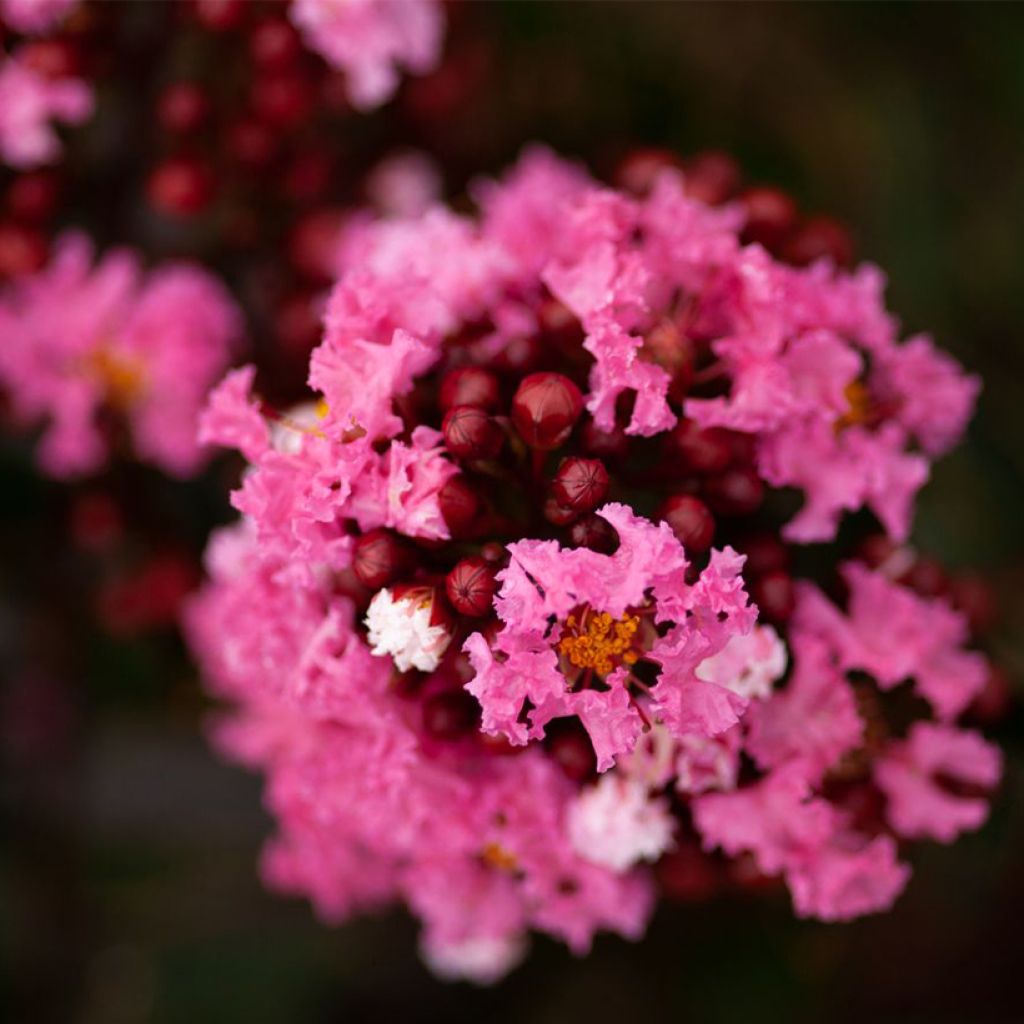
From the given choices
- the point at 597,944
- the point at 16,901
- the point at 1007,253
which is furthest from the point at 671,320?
the point at 16,901

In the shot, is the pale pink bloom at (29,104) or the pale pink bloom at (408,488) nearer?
the pale pink bloom at (408,488)

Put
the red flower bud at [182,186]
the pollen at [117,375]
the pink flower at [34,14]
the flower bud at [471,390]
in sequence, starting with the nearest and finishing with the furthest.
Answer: the flower bud at [471,390]
the pink flower at [34,14]
the red flower bud at [182,186]
the pollen at [117,375]

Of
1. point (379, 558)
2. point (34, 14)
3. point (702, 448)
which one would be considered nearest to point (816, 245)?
point (702, 448)

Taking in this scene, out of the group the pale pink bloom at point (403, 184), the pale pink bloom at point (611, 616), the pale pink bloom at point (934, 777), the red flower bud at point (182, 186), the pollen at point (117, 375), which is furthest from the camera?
the pale pink bloom at point (403, 184)

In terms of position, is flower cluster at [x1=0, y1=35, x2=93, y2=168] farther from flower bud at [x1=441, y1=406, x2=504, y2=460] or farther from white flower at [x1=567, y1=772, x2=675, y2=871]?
white flower at [x1=567, y1=772, x2=675, y2=871]

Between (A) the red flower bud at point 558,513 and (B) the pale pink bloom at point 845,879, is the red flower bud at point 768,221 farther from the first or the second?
(B) the pale pink bloom at point 845,879

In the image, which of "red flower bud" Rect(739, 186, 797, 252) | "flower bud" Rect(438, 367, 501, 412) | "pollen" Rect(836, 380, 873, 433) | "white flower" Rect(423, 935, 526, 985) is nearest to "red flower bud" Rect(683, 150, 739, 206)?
"red flower bud" Rect(739, 186, 797, 252)

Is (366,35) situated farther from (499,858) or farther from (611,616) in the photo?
(499,858)

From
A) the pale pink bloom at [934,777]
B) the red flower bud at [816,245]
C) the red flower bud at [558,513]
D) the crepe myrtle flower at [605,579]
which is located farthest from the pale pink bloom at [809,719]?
the red flower bud at [816,245]

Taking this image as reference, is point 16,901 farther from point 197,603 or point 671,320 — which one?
point 671,320
